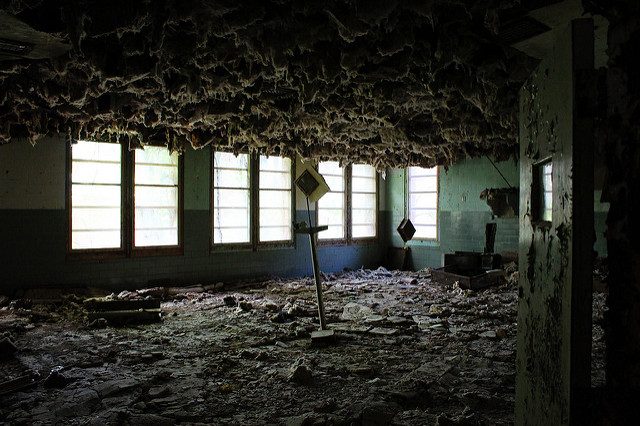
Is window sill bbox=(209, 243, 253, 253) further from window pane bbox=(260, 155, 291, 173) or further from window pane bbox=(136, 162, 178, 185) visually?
window pane bbox=(260, 155, 291, 173)

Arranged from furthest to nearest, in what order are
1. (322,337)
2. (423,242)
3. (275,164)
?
(423,242) → (275,164) → (322,337)

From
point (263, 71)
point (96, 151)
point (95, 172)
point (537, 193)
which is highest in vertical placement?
point (263, 71)

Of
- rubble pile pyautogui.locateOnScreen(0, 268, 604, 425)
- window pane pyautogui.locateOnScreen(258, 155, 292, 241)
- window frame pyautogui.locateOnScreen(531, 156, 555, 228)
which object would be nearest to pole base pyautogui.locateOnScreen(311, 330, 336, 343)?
rubble pile pyautogui.locateOnScreen(0, 268, 604, 425)

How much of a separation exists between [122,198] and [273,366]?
5.68 m

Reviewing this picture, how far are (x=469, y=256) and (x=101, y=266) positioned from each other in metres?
7.62

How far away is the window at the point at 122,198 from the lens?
8680mm

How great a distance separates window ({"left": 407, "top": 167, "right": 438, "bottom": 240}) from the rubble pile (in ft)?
15.6

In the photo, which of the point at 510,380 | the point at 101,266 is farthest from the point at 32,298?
Answer: the point at 510,380

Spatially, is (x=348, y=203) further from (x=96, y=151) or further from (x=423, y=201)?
(x=96, y=151)

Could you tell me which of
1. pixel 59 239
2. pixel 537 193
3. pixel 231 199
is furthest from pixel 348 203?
pixel 537 193

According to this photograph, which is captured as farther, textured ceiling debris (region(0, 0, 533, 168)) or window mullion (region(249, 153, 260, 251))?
window mullion (region(249, 153, 260, 251))

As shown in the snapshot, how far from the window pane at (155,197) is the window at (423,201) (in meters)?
6.48

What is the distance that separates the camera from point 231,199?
10.6 metres

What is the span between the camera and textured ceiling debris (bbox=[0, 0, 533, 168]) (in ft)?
12.1
